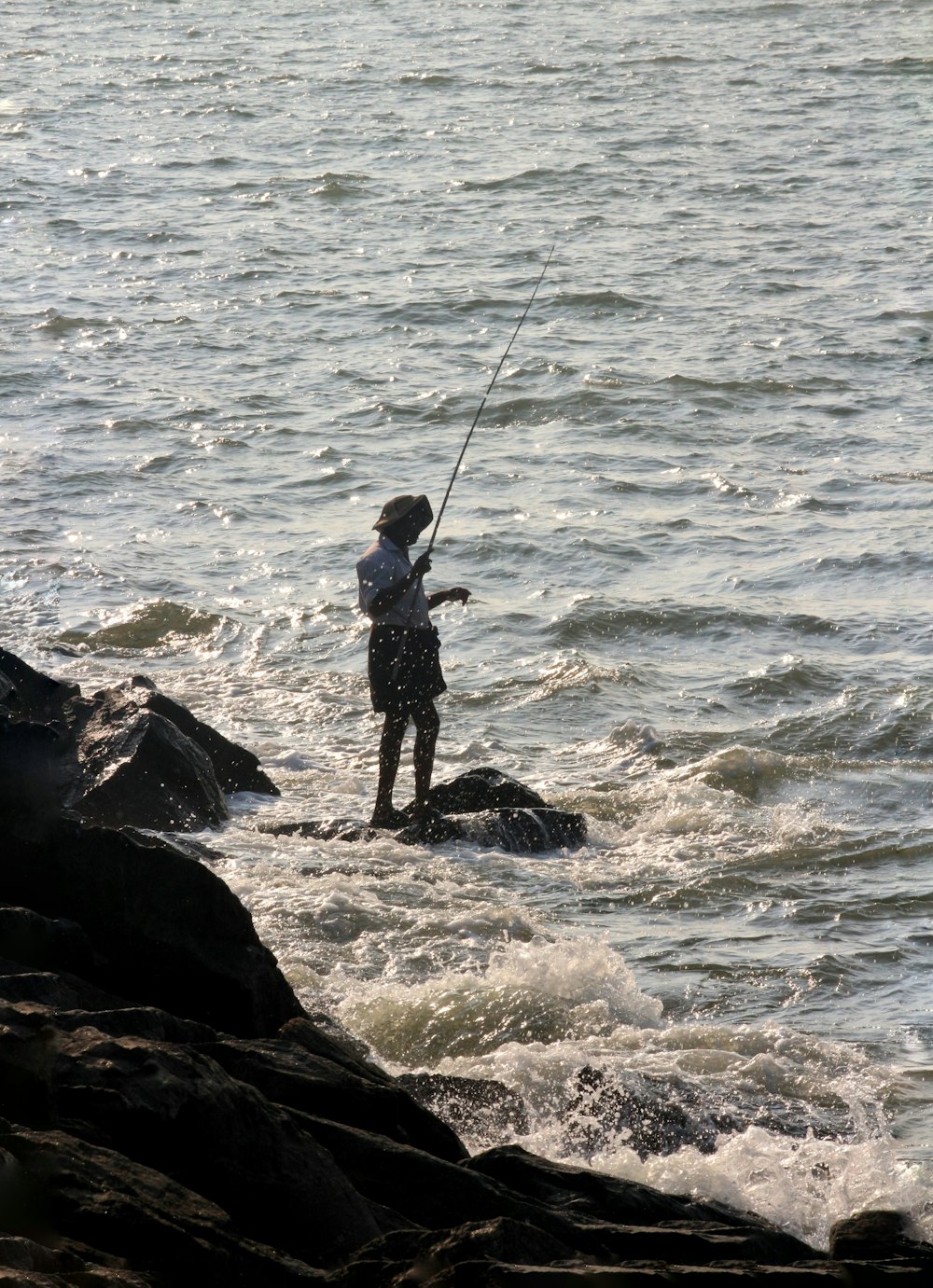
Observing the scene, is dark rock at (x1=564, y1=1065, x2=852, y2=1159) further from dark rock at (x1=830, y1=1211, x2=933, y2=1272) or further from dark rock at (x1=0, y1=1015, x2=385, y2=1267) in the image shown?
dark rock at (x1=0, y1=1015, x2=385, y2=1267)

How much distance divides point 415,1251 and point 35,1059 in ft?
3.29

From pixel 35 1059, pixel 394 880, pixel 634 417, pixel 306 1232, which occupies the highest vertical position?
pixel 35 1059

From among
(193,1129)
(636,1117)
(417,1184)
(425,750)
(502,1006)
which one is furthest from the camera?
(425,750)

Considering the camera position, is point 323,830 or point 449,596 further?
point 323,830

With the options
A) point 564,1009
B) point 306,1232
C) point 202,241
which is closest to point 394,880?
point 564,1009

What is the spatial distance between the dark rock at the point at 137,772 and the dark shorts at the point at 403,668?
1007mm

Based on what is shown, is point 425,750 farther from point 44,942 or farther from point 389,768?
point 44,942

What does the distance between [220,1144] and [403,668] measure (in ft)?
14.9

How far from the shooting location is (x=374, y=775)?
32.2 ft

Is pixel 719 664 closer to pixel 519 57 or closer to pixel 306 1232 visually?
pixel 306 1232

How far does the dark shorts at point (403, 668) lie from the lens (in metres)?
8.17

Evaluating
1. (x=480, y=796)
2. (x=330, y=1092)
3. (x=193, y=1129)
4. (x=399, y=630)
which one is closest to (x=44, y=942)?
(x=330, y=1092)

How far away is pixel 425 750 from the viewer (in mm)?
8656

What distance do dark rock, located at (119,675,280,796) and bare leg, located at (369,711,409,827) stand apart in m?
0.91
